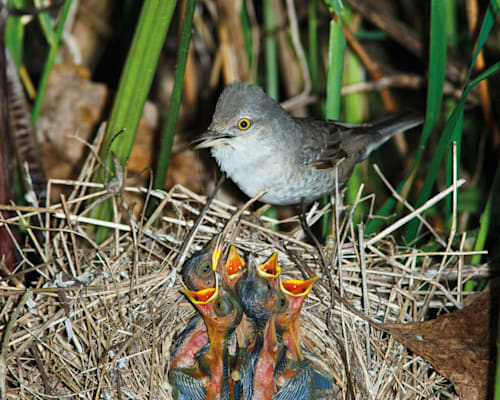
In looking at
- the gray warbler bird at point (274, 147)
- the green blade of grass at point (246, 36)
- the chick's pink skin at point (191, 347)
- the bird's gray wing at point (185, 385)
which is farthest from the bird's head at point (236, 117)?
the bird's gray wing at point (185, 385)

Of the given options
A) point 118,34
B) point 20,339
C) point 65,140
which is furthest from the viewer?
point 118,34

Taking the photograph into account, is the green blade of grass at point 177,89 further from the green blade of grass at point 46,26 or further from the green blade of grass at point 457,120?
the green blade of grass at point 457,120

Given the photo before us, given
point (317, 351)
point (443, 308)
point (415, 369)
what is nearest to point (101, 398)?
point (317, 351)

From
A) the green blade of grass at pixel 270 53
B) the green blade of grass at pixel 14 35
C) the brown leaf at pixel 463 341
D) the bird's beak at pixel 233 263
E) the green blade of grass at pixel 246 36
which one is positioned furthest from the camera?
the green blade of grass at pixel 270 53

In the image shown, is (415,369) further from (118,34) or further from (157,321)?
(118,34)

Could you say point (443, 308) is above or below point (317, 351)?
above

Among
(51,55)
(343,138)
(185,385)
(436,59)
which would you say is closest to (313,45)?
(343,138)

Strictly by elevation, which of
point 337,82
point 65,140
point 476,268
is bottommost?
point 476,268
